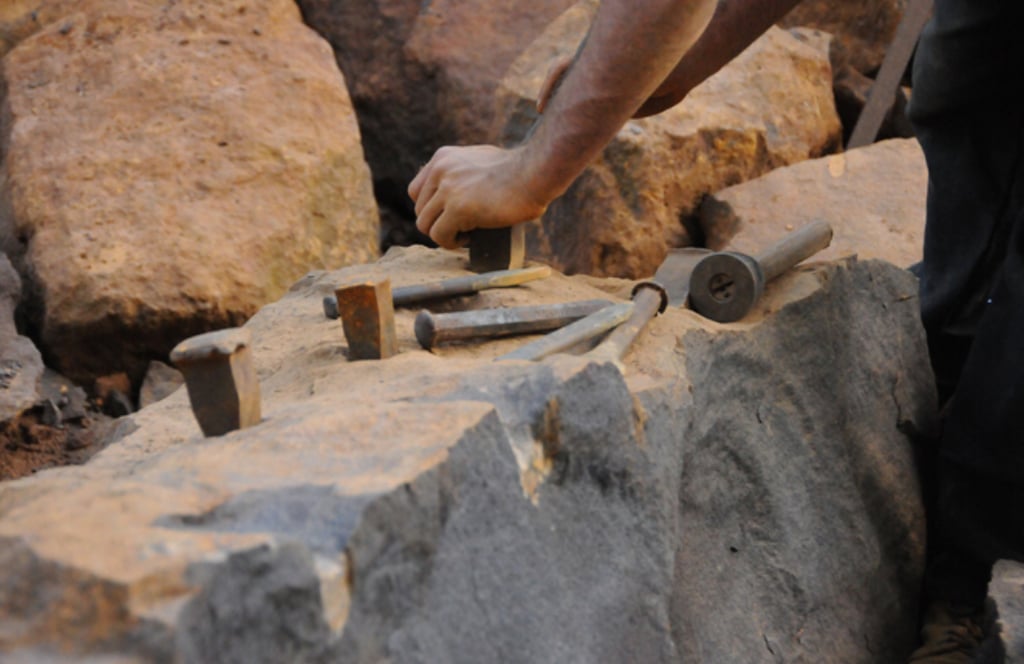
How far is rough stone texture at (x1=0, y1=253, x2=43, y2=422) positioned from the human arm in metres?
1.26

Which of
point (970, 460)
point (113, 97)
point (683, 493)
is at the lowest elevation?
point (970, 460)

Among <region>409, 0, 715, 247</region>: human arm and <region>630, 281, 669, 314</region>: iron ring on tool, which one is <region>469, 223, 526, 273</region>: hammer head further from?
<region>630, 281, 669, 314</region>: iron ring on tool

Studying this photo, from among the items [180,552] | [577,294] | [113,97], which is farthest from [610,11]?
[113,97]

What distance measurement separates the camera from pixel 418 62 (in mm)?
4539

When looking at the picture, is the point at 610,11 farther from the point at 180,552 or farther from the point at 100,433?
the point at 100,433

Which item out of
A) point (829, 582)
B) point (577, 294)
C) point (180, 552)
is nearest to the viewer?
point (180, 552)

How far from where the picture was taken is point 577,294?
8.05ft

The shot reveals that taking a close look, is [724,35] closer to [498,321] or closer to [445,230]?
[445,230]

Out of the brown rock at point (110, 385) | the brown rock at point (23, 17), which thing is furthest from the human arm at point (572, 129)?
the brown rock at point (23, 17)

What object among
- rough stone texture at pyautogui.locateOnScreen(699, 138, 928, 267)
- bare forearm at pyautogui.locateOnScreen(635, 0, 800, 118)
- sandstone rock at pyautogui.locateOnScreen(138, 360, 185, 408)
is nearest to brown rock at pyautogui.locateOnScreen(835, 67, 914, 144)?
rough stone texture at pyautogui.locateOnScreen(699, 138, 928, 267)

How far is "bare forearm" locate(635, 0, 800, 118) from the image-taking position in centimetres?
251

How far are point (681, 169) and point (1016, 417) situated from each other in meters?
1.82

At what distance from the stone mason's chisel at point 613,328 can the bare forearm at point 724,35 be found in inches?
20.5

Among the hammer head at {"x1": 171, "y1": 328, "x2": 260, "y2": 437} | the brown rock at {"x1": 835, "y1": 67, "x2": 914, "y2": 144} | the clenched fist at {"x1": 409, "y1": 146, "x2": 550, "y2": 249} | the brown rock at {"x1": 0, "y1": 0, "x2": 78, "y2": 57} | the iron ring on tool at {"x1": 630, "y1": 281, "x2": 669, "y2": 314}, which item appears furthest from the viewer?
the brown rock at {"x1": 835, "y1": 67, "x2": 914, "y2": 144}
